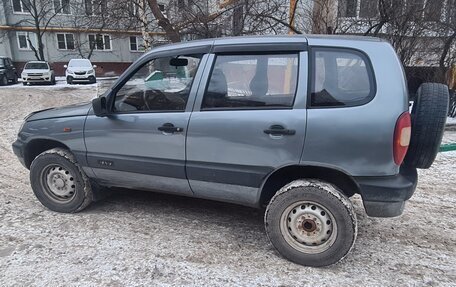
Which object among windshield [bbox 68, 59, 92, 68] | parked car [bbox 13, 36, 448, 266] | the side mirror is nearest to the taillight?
parked car [bbox 13, 36, 448, 266]

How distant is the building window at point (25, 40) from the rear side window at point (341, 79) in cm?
3350

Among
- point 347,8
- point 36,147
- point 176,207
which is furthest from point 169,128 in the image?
point 347,8

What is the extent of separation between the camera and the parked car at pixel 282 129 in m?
2.65

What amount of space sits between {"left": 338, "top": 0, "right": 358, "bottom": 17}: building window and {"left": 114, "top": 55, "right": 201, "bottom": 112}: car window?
9.29m

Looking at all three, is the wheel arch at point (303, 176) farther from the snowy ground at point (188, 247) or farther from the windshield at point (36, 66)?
the windshield at point (36, 66)

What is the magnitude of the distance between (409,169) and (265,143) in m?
1.29

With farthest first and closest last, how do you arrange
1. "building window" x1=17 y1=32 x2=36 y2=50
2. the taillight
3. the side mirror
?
"building window" x1=17 y1=32 x2=36 y2=50 → the side mirror → the taillight

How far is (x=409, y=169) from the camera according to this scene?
2.92 meters

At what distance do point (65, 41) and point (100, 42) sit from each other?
10.3ft

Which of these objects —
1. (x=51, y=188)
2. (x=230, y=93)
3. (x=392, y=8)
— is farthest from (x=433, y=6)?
(x=51, y=188)

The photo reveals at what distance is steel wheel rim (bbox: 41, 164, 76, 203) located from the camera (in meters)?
3.79

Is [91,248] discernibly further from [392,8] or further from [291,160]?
[392,8]

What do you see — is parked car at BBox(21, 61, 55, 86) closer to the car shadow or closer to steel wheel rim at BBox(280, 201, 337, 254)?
the car shadow

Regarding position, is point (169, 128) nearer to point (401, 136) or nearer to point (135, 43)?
point (401, 136)
